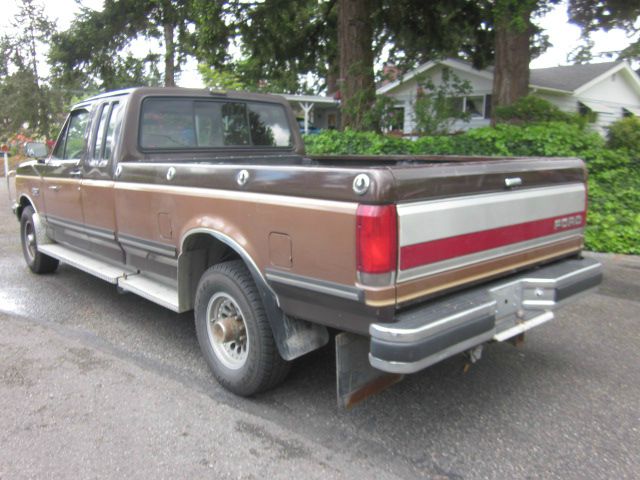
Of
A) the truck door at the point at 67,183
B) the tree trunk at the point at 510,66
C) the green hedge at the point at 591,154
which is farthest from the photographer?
the tree trunk at the point at 510,66

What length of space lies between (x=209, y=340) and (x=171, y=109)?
2.17 meters

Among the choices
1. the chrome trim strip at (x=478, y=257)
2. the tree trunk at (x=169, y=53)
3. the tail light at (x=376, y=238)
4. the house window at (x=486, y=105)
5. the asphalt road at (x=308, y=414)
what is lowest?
the asphalt road at (x=308, y=414)

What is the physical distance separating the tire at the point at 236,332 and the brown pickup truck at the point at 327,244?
0.01 metres

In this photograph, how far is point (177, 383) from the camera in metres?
3.84

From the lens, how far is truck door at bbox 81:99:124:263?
15.7 feet

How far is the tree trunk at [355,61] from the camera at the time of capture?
1184 cm

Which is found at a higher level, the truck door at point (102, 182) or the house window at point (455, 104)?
the house window at point (455, 104)

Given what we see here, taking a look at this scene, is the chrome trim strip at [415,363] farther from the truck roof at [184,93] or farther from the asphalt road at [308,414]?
the truck roof at [184,93]

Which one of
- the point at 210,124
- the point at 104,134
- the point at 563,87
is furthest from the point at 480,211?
the point at 563,87

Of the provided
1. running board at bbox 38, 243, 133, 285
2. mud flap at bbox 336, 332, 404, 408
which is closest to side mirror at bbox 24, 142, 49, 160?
running board at bbox 38, 243, 133, 285

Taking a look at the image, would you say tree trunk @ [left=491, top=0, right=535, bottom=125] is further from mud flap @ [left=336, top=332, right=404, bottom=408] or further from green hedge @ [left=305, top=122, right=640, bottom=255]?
mud flap @ [left=336, top=332, right=404, bottom=408]

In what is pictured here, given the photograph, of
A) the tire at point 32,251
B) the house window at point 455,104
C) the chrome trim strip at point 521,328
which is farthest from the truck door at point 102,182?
the house window at point 455,104

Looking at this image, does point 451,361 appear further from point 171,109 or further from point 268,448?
point 171,109

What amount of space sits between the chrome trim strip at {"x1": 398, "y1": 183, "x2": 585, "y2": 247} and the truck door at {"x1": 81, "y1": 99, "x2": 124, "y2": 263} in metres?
2.99
